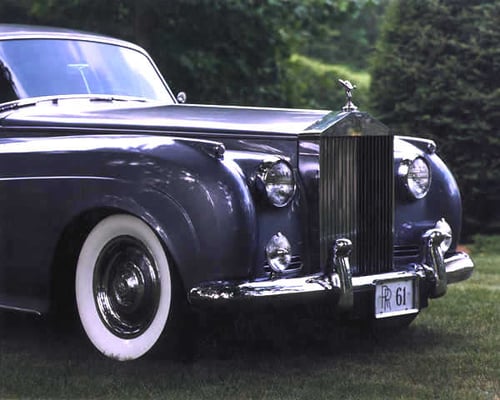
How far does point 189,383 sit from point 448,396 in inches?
43.3

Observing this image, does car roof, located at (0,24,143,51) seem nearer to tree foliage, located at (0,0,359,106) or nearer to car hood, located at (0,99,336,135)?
car hood, located at (0,99,336,135)

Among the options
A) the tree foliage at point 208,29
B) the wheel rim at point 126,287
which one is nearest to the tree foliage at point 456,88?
the tree foliage at point 208,29

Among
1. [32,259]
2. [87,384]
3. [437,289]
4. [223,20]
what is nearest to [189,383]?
[87,384]

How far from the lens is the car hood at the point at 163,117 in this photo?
4.78m

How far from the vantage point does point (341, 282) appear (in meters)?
Result: 4.40

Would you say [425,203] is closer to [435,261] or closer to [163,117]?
[435,261]

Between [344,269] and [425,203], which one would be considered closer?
[344,269]

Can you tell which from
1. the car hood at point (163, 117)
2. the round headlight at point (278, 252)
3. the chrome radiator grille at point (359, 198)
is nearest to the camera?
the round headlight at point (278, 252)

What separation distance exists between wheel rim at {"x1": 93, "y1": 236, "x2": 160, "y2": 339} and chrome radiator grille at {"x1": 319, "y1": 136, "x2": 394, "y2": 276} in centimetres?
81

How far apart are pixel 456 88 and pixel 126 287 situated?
5.54 metres

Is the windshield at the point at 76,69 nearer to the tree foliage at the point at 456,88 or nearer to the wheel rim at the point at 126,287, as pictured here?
the wheel rim at the point at 126,287

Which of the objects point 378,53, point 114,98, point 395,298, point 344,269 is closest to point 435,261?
point 395,298

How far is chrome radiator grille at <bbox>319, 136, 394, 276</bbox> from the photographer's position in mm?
4613

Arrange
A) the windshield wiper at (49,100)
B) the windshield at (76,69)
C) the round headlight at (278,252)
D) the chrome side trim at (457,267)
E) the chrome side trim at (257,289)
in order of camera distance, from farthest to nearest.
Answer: the windshield at (76,69), the windshield wiper at (49,100), the chrome side trim at (457,267), the round headlight at (278,252), the chrome side trim at (257,289)
